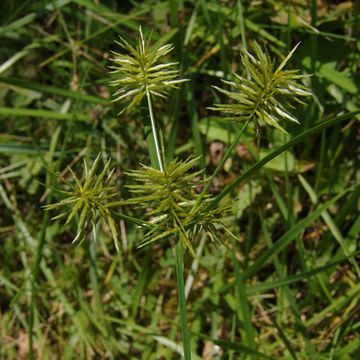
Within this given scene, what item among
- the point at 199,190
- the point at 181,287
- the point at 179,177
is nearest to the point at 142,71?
the point at 179,177

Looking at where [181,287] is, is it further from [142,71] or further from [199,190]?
[199,190]

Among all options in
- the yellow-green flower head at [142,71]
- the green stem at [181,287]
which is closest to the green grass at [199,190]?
the green stem at [181,287]

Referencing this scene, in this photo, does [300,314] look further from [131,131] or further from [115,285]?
[131,131]

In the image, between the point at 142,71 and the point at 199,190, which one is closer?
the point at 142,71

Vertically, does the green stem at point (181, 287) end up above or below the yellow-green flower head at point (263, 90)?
below

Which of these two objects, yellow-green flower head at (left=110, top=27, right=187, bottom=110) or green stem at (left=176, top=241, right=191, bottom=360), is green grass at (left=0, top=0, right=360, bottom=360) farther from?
yellow-green flower head at (left=110, top=27, right=187, bottom=110)

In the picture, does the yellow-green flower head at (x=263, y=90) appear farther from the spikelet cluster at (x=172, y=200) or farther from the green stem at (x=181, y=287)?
Result: the green stem at (x=181, y=287)

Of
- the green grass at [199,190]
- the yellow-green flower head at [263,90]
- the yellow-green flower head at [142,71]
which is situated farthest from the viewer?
the green grass at [199,190]

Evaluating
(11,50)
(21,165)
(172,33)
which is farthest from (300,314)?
(11,50)
